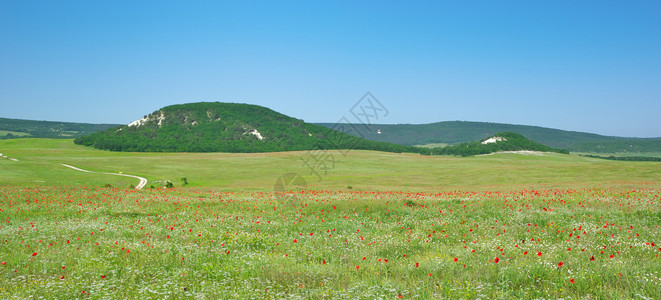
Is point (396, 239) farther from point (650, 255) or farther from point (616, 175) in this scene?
point (616, 175)

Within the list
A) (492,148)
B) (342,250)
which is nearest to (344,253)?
(342,250)

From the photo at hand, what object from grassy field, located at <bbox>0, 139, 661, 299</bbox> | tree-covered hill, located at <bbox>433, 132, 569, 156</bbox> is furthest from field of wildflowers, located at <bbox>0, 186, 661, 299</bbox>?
tree-covered hill, located at <bbox>433, 132, 569, 156</bbox>

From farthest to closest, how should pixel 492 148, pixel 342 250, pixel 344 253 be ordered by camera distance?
1. pixel 492 148
2. pixel 342 250
3. pixel 344 253

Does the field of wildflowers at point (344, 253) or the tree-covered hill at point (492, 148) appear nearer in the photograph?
the field of wildflowers at point (344, 253)

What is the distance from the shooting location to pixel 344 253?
11.0 m

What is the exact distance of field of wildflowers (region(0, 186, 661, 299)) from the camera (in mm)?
7871

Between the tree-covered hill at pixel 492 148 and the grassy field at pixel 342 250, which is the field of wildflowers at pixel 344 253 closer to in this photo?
the grassy field at pixel 342 250

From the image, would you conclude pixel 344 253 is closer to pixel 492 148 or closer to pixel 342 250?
pixel 342 250

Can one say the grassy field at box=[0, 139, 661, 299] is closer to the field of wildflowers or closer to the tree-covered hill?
the field of wildflowers

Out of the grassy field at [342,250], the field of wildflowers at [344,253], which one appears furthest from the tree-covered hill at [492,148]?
the field of wildflowers at [344,253]

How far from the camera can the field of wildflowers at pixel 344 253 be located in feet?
25.8

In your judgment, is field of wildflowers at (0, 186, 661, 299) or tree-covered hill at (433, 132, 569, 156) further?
tree-covered hill at (433, 132, 569, 156)

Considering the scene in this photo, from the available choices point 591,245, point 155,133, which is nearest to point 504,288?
point 591,245

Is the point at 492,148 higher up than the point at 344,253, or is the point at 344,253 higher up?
the point at 492,148
